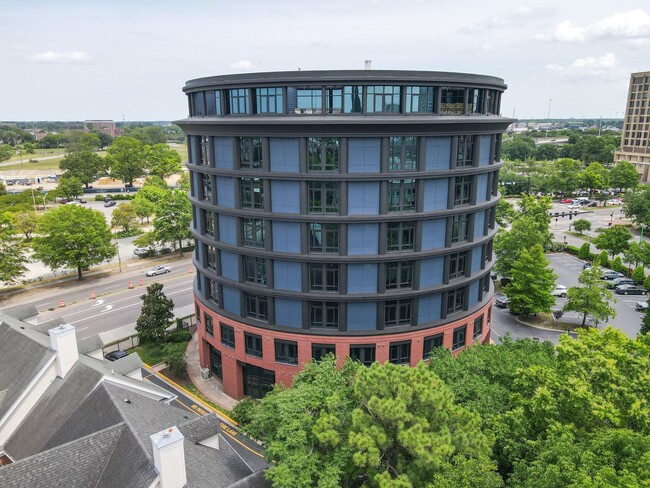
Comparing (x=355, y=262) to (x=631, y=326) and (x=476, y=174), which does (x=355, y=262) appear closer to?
(x=476, y=174)

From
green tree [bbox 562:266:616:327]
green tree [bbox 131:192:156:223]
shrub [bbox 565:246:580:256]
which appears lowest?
shrub [bbox 565:246:580:256]

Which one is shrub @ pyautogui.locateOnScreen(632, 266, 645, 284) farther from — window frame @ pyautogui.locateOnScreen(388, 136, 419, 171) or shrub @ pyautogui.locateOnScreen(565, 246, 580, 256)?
window frame @ pyautogui.locateOnScreen(388, 136, 419, 171)

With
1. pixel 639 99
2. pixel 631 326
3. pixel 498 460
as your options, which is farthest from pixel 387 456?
pixel 639 99

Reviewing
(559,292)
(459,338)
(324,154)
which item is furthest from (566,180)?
(324,154)

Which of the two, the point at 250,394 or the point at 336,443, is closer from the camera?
the point at 336,443

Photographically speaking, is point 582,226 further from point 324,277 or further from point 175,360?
point 175,360

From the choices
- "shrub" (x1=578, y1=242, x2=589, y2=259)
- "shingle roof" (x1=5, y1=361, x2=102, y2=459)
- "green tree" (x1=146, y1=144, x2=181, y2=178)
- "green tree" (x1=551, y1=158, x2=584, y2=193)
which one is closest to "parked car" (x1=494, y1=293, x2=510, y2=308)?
"shrub" (x1=578, y1=242, x2=589, y2=259)
